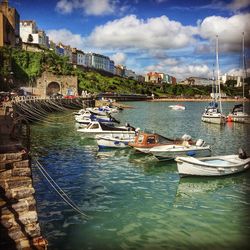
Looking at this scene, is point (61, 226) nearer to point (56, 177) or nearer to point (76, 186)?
point (76, 186)

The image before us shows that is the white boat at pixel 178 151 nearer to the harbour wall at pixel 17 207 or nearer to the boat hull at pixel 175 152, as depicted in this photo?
the boat hull at pixel 175 152

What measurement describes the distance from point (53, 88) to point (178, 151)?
272 ft

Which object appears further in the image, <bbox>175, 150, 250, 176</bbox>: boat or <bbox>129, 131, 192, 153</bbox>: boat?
<bbox>129, 131, 192, 153</bbox>: boat

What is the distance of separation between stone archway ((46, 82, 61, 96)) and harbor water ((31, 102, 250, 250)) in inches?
3036

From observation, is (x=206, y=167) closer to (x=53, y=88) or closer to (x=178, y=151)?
(x=178, y=151)

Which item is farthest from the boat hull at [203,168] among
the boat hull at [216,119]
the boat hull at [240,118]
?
the boat hull at [240,118]

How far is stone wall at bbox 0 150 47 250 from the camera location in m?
8.29

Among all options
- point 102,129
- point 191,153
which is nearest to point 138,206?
point 191,153

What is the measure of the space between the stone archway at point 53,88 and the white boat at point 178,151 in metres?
80.0

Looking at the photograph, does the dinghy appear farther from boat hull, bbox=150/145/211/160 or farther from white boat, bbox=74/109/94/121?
white boat, bbox=74/109/94/121

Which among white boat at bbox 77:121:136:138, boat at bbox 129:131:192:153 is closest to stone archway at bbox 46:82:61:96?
white boat at bbox 77:121:136:138

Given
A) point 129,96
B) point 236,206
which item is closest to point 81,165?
point 236,206

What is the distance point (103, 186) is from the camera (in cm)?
1711

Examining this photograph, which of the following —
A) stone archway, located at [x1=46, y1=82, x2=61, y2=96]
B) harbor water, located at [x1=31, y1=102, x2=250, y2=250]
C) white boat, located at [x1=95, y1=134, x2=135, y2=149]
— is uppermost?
stone archway, located at [x1=46, y1=82, x2=61, y2=96]
